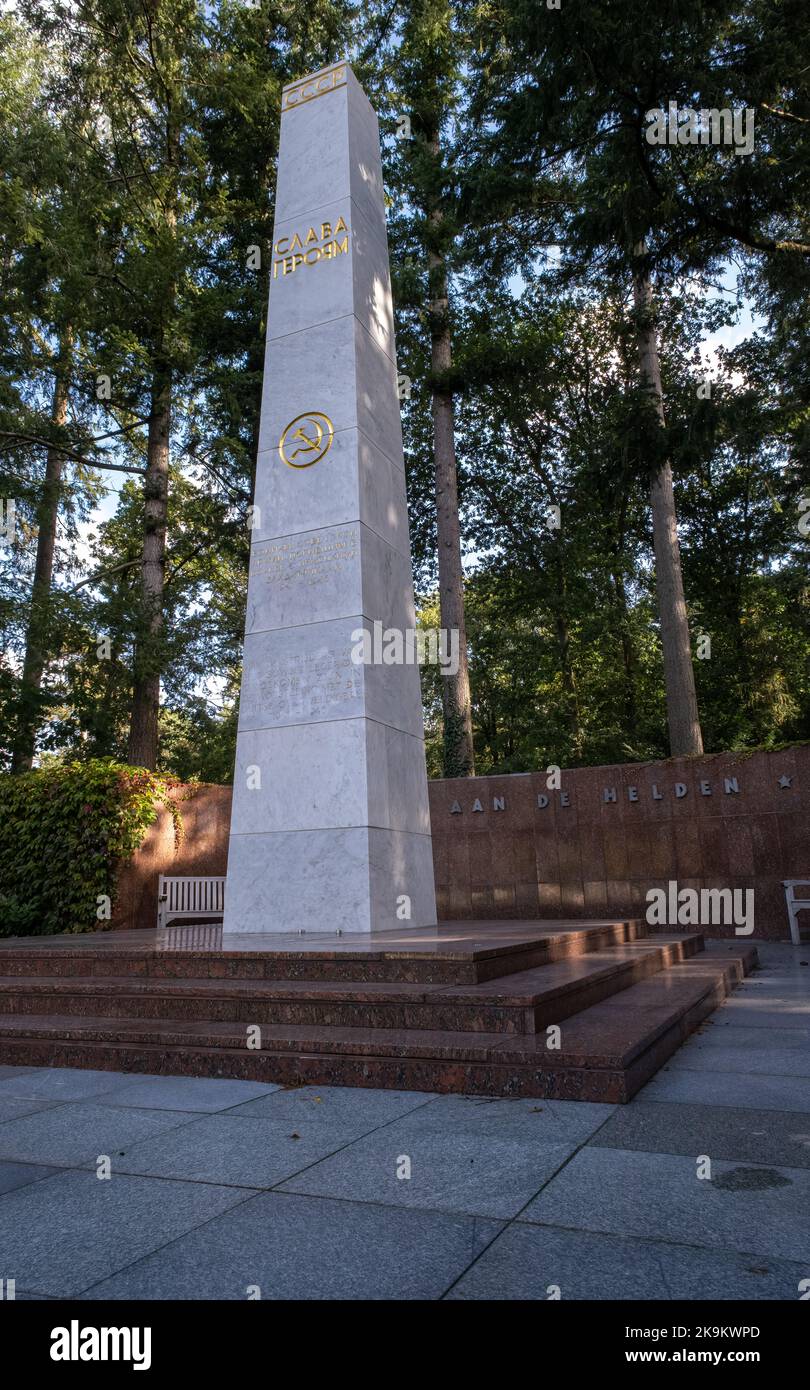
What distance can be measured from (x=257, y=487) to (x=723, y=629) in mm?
16999

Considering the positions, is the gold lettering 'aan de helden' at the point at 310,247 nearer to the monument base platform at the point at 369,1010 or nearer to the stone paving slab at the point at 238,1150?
the monument base platform at the point at 369,1010

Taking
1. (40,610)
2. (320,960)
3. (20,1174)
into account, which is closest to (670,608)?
(40,610)

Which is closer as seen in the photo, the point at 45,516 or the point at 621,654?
the point at 45,516

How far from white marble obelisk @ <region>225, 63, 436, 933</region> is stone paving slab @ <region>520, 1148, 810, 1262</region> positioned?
4.69 metres

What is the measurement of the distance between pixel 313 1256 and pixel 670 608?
15.7m

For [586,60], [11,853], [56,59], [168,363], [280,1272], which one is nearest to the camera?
[280,1272]

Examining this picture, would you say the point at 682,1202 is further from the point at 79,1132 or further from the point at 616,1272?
the point at 79,1132

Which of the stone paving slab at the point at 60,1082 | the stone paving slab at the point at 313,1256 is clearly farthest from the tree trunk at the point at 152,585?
the stone paving slab at the point at 313,1256

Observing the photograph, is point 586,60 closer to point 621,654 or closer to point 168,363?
point 168,363

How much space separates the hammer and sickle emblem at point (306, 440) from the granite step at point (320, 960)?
4.84m

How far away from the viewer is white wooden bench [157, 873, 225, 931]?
1209cm

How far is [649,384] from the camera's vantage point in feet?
46.1

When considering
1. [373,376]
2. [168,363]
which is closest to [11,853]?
[373,376]

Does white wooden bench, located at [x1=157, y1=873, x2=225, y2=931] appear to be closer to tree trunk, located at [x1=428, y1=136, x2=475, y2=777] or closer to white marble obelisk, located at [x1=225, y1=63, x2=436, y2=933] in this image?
white marble obelisk, located at [x1=225, y1=63, x2=436, y2=933]
